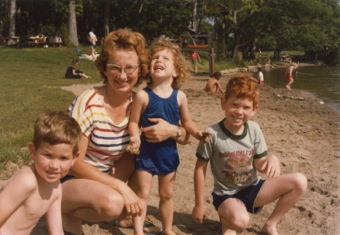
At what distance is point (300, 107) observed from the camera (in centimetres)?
1376

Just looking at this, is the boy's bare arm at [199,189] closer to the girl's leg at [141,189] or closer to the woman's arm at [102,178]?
the girl's leg at [141,189]

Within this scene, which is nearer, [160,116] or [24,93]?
[160,116]

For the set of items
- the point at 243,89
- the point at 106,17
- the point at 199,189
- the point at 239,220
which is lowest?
the point at 239,220

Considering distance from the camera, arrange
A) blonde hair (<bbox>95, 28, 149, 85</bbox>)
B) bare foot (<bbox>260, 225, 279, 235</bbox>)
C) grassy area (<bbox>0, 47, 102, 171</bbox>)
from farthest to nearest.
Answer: grassy area (<bbox>0, 47, 102, 171</bbox>) → bare foot (<bbox>260, 225, 279, 235</bbox>) → blonde hair (<bbox>95, 28, 149, 85</bbox>)

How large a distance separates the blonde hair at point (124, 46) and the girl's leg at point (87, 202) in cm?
95

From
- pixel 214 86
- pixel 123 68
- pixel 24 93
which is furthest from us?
pixel 214 86

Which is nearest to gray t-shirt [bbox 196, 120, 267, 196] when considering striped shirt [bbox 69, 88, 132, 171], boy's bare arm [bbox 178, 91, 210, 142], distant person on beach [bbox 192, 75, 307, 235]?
distant person on beach [bbox 192, 75, 307, 235]

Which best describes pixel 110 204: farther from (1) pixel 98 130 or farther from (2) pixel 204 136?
(2) pixel 204 136

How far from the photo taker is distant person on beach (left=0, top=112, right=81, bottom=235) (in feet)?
8.04

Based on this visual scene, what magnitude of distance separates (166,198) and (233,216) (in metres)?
0.59

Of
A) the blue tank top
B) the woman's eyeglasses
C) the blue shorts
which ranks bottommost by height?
the blue shorts

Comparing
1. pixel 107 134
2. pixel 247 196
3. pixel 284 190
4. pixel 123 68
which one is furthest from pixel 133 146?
pixel 284 190

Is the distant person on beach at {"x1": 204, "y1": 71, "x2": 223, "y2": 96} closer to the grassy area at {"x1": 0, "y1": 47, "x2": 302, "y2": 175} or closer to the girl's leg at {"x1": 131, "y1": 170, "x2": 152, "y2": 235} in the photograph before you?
the grassy area at {"x1": 0, "y1": 47, "x2": 302, "y2": 175}

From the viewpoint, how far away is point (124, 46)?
3.19 metres
